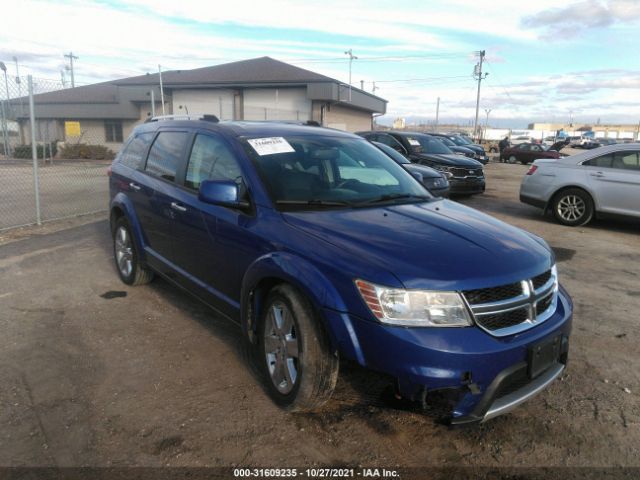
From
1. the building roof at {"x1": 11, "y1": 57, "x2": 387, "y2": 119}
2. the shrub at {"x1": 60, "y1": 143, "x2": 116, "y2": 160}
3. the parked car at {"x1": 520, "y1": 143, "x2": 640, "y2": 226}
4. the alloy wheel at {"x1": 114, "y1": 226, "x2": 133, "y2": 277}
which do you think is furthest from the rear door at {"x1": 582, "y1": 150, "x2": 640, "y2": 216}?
the shrub at {"x1": 60, "y1": 143, "x2": 116, "y2": 160}

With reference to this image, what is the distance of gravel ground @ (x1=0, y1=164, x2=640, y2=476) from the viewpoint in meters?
2.68

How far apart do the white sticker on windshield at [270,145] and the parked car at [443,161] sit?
830cm

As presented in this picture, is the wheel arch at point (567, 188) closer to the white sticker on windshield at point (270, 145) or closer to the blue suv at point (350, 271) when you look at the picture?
the blue suv at point (350, 271)

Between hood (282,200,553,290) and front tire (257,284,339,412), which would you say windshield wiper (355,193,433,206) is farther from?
front tire (257,284,339,412)

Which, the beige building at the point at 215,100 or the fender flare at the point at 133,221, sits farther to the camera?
the beige building at the point at 215,100

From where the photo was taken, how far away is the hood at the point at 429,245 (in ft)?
8.19

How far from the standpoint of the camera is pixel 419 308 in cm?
243

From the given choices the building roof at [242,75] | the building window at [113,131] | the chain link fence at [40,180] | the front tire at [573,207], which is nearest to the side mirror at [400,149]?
the front tire at [573,207]

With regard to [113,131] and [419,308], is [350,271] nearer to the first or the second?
[419,308]

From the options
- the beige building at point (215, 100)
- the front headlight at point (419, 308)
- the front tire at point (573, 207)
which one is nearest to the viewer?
the front headlight at point (419, 308)

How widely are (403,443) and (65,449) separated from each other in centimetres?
188

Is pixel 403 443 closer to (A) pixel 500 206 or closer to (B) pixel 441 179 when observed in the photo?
(B) pixel 441 179

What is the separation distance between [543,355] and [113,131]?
119 feet

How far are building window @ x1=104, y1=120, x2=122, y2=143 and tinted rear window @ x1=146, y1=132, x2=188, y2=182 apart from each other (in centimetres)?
3253
